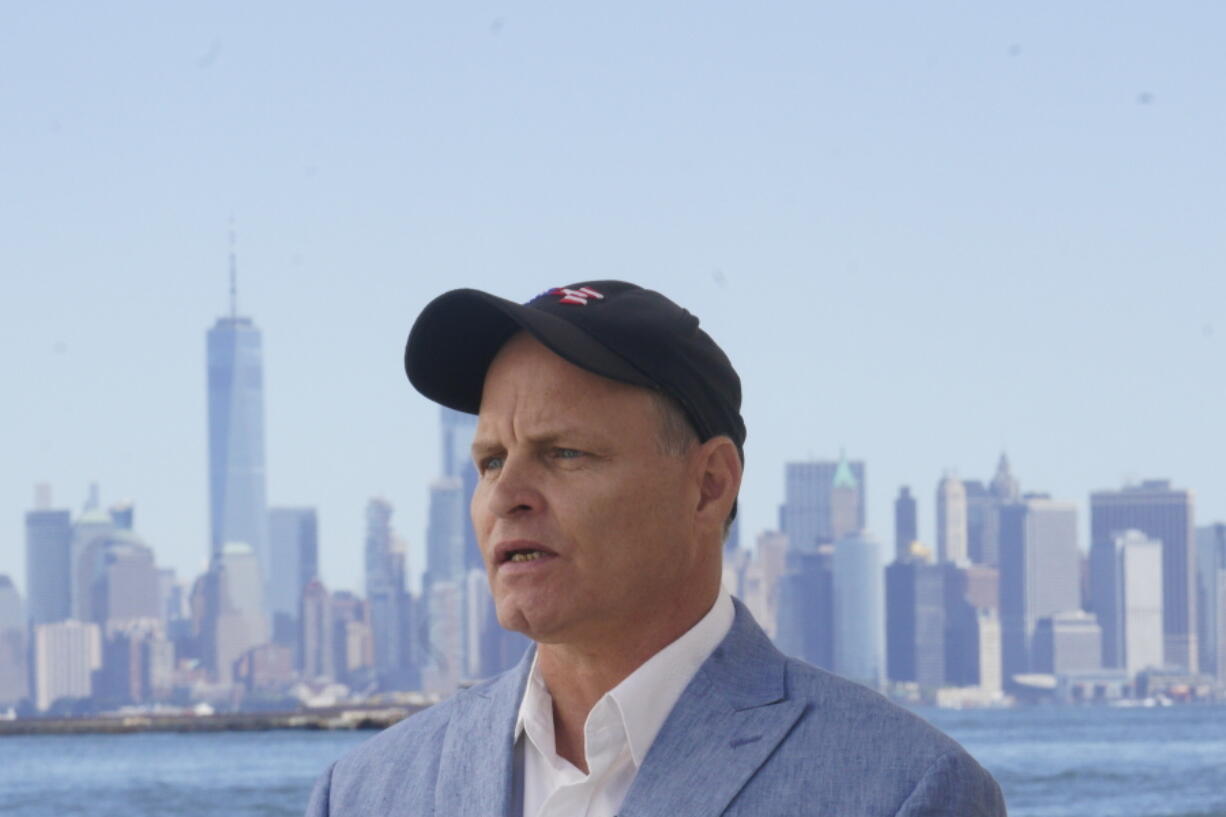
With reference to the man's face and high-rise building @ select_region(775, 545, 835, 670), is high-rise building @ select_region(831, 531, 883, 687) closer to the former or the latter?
high-rise building @ select_region(775, 545, 835, 670)

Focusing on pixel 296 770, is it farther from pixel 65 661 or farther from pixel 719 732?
pixel 65 661

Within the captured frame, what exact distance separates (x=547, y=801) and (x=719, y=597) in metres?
0.26

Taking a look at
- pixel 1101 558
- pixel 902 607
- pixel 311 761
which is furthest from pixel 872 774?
pixel 1101 558

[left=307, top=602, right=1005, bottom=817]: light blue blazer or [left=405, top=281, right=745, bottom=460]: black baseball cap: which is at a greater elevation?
[left=405, top=281, right=745, bottom=460]: black baseball cap

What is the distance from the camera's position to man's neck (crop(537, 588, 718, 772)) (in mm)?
2043

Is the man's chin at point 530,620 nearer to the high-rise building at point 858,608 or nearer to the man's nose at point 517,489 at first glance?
the man's nose at point 517,489

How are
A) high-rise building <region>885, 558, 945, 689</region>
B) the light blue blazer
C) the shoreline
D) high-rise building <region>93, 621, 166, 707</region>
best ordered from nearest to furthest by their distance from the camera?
the light blue blazer → the shoreline → high-rise building <region>885, 558, 945, 689</region> → high-rise building <region>93, 621, 166, 707</region>

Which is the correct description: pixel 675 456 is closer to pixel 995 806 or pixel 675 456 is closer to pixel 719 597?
pixel 719 597

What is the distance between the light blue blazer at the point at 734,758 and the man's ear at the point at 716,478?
4.1 inches

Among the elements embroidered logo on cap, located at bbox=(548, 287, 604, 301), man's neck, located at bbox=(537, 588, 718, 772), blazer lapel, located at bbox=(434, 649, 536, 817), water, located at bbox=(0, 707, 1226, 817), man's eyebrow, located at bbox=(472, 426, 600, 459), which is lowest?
water, located at bbox=(0, 707, 1226, 817)

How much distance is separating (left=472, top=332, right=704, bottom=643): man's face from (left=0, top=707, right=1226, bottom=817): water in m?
38.0

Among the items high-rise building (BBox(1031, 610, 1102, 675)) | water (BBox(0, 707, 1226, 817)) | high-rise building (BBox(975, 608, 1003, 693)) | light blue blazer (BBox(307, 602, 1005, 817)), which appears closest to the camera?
light blue blazer (BBox(307, 602, 1005, 817))

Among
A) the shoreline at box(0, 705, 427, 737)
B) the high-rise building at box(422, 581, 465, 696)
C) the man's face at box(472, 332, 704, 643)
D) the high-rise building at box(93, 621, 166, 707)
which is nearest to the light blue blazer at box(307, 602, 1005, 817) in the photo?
the man's face at box(472, 332, 704, 643)

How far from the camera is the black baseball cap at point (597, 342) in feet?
6.53
